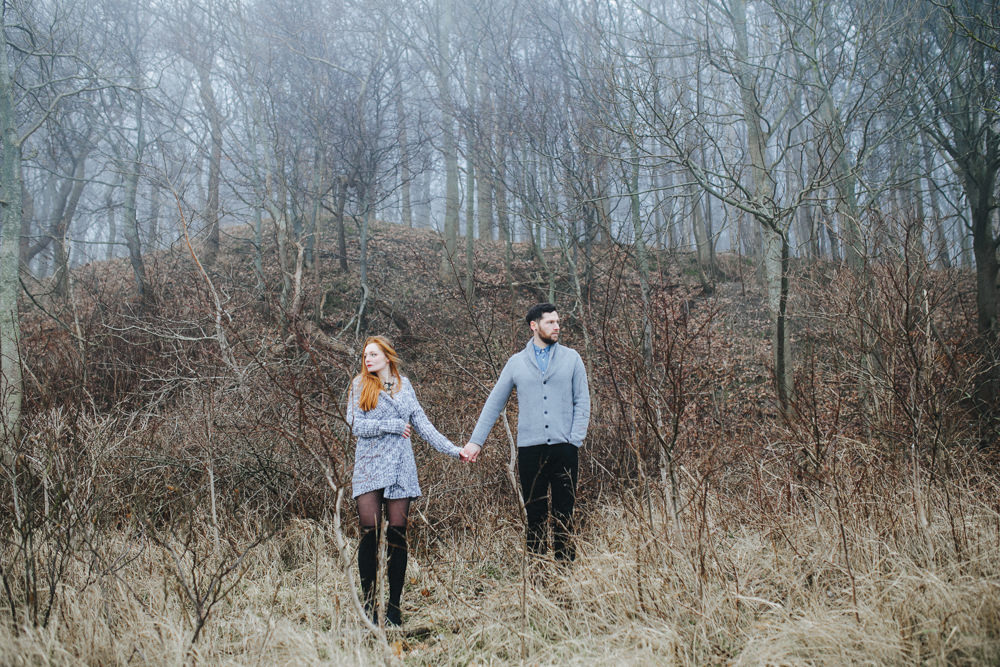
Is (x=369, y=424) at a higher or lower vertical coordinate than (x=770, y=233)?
lower

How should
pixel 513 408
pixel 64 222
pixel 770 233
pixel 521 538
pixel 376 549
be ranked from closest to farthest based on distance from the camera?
pixel 376 549, pixel 521 538, pixel 513 408, pixel 770 233, pixel 64 222

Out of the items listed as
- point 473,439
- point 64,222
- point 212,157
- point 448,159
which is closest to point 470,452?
point 473,439

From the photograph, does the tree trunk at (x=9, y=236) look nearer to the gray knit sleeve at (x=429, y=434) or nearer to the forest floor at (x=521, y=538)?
the forest floor at (x=521, y=538)

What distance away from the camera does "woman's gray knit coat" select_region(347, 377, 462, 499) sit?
3543mm

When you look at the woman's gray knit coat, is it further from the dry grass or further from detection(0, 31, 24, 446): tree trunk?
detection(0, 31, 24, 446): tree trunk

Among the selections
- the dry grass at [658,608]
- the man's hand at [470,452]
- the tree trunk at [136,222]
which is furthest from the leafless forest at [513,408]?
the man's hand at [470,452]

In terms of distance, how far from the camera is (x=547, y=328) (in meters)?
4.01

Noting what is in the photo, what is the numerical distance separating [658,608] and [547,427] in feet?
3.87

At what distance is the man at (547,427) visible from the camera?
3914 millimetres

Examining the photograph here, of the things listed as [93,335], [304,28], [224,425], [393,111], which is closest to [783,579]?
[224,425]

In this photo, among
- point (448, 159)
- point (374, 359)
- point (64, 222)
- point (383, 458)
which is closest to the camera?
point (383, 458)

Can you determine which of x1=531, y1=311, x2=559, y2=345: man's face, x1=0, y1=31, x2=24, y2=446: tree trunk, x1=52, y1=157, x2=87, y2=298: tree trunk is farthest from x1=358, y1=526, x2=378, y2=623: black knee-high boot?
x1=52, y1=157, x2=87, y2=298: tree trunk

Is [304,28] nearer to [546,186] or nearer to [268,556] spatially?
[546,186]

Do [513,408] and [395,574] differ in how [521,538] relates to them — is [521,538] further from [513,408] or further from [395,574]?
[513,408]
